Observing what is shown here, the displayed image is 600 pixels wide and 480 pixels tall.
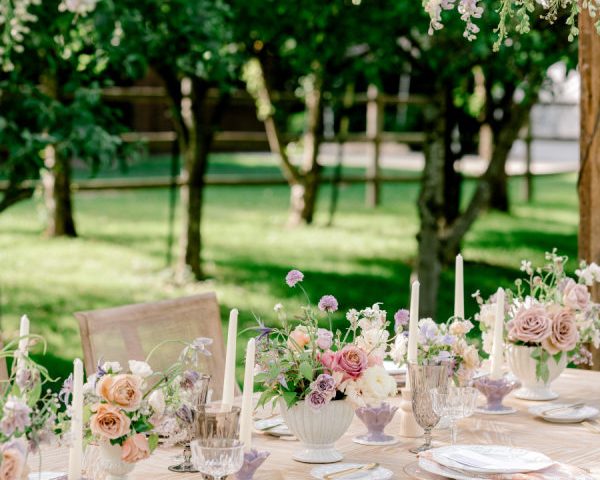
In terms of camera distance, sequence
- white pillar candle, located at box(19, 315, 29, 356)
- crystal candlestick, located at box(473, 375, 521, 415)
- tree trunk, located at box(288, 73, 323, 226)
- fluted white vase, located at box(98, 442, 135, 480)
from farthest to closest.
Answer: tree trunk, located at box(288, 73, 323, 226) < crystal candlestick, located at box(473, 375, 521, 415) < fluted white vase, located at box(98, 442, 135, 480) < white pillar candle, located at box(19, 315, 29, 356)

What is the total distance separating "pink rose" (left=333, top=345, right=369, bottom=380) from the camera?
102 inches

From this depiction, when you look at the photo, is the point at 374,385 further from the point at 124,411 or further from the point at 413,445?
the point at 124,411

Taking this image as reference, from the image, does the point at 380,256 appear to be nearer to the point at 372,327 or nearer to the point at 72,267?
the point at 72,267

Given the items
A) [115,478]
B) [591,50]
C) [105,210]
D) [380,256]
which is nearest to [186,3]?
[591,50]

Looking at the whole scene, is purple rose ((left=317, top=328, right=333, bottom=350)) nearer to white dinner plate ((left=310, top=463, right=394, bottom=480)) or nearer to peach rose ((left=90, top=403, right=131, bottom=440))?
white dinner plate ((left=310, top=463, right=394, bottom=480))

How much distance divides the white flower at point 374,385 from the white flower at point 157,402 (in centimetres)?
45

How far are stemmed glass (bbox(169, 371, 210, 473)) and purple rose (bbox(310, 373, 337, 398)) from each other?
23cm

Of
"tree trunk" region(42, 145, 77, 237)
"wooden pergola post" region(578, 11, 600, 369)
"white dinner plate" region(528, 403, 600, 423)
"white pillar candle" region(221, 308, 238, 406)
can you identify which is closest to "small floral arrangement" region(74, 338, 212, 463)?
"white pillar candle" region(221, 308, 238, 406)

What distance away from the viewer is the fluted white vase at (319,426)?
8.56 feet

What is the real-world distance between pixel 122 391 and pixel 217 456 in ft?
0.77

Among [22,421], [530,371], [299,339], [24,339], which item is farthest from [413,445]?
[22,421]

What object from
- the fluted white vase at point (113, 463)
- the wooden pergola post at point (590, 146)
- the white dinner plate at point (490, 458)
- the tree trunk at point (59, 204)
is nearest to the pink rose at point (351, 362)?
the white dinner plate at point (490, 458)

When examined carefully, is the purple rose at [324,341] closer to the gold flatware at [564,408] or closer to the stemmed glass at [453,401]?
the stemmed glass at [453,401]

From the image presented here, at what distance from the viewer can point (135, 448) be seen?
234cm
